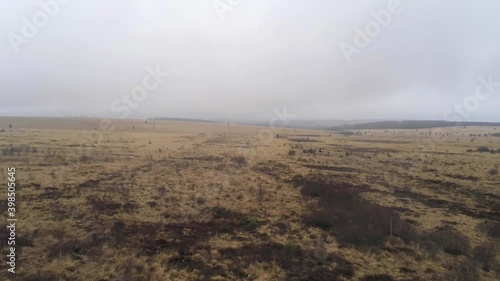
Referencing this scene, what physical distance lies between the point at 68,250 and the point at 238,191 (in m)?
9.44

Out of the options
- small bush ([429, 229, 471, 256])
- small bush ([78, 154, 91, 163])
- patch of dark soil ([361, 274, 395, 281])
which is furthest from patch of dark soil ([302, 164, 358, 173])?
small bush ([78, 154, 91, 163])

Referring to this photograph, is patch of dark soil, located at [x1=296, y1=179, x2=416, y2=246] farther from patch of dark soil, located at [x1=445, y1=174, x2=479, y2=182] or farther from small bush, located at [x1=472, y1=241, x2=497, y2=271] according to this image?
patch of dark soil, located at [x1=445, y1=174, x2=479, y2=182]

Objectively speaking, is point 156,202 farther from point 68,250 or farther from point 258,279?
point 258,279

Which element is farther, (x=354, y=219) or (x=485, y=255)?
(x=354, y=219)

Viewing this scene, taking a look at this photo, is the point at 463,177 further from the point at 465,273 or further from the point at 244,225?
the point at 244,225

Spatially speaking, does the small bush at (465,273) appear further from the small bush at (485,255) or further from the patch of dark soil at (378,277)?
the patch of dark soil at (378,277)

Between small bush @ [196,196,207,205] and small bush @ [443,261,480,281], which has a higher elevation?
small bush @ [196,196,207,205]

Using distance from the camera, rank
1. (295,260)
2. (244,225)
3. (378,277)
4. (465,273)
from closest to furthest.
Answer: (378,277), (465,273), (295,260), (244,225)

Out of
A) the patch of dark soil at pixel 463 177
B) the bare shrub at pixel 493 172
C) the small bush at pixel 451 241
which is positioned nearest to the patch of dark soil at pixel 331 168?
the patch of dark soil at pixel 463 177

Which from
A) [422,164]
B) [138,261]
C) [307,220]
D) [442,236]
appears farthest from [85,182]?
[422,164]

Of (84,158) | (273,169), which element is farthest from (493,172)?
(84,158)

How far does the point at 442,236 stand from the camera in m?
11.0

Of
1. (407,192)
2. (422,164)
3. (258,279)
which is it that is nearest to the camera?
(258,279)

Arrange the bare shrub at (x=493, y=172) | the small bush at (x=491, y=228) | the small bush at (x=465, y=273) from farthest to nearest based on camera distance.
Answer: the bare shrub at (x=493, y=172)
the small bush at (x=491, y=228)
the small bush at (x=465, y=273)
